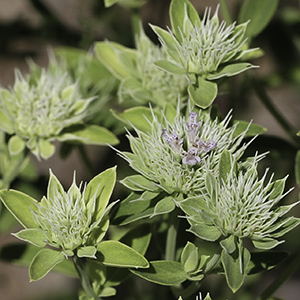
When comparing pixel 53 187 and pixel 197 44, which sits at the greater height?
pixel 197 44

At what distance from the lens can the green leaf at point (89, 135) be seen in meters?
1.35

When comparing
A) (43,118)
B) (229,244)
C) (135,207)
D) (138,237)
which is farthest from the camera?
(43,118)

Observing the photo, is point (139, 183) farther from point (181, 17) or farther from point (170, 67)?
point (181, 17)

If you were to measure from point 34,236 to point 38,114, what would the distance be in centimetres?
38

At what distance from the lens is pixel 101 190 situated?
1.11 meters

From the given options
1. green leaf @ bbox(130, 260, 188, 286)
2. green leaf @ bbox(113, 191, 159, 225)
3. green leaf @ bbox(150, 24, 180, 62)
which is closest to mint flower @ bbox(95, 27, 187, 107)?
green leaf @ bbox(150, 24, 180, 62)

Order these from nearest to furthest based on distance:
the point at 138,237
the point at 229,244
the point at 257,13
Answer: the point at 229,244
the point at 138,237
the point at 257,13

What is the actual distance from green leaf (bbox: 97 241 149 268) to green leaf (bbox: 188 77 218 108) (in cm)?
33

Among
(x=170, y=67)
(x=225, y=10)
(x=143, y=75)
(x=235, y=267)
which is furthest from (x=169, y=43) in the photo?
(x=235, y=267)

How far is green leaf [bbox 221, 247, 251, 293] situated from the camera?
1000mm

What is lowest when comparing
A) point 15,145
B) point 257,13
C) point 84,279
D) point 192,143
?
point 84,279

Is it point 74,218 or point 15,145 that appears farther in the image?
point 15,145

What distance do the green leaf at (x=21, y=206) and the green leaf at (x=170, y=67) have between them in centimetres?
39

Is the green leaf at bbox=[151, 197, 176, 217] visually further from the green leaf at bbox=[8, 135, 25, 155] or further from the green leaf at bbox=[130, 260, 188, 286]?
the green leaf at bbox=[8, 135, 25, 155]
